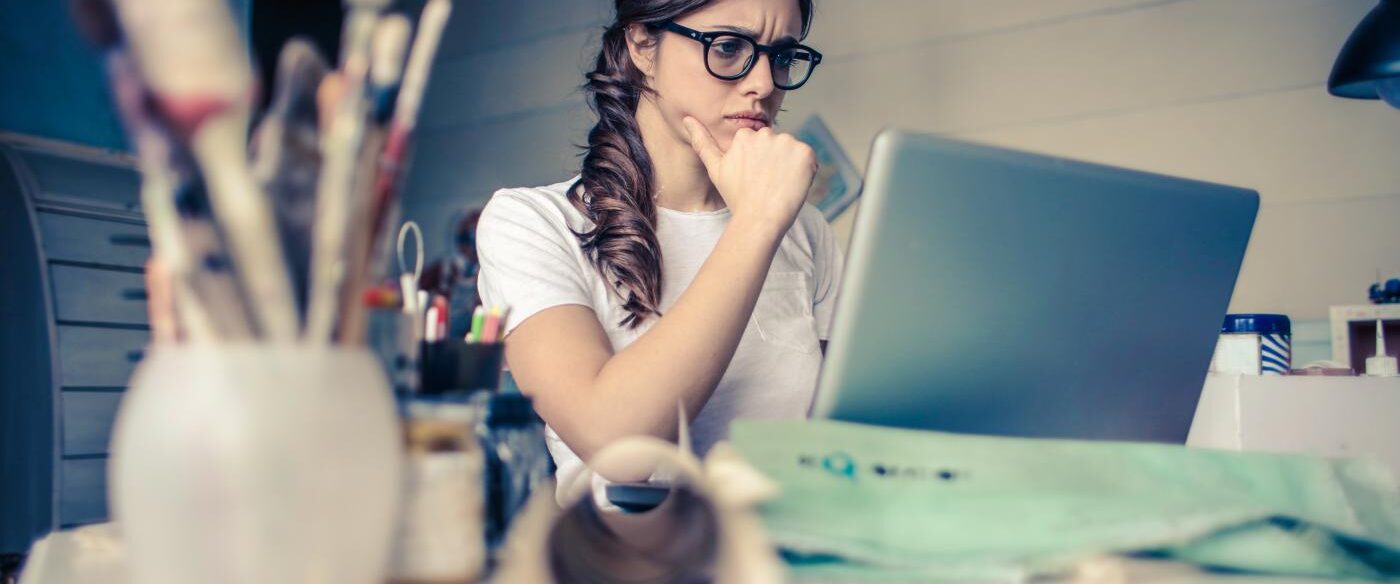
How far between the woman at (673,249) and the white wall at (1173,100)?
3.16ft

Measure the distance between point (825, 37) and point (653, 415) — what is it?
Result: 8.47 feet

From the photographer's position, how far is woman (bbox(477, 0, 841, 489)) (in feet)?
3.18

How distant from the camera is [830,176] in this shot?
3.26m

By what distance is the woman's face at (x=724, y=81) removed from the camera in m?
1.30

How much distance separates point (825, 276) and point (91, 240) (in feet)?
3.83

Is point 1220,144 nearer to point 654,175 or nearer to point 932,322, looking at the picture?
point 654,175

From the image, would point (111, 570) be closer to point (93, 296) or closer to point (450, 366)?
point (450, 366)

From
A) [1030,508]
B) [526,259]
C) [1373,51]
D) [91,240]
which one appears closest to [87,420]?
[91,240]

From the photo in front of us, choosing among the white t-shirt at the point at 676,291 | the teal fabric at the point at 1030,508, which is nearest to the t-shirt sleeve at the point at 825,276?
the white t-shirt at the point at 676,291

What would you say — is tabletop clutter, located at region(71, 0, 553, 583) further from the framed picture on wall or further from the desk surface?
the framed picture on wall

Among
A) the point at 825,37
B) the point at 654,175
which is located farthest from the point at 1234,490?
the point at 825,37

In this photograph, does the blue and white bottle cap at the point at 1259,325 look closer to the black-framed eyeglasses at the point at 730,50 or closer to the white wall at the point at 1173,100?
the black-framed eyeglasses at the point at 730,50

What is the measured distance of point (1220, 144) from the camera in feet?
8.53

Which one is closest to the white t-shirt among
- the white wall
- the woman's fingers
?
the woman's fingers
